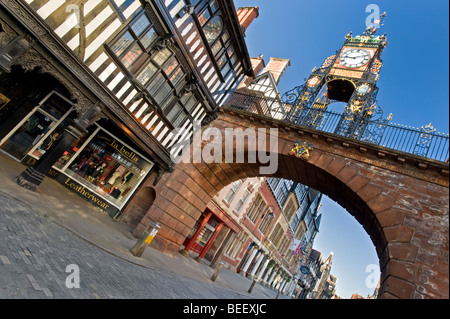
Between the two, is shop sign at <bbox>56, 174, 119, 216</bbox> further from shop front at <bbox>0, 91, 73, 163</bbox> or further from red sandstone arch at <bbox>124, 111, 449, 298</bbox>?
red sandstone arch at <bbox>124, 111, 449, 298</bbox>

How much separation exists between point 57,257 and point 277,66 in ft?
90.2

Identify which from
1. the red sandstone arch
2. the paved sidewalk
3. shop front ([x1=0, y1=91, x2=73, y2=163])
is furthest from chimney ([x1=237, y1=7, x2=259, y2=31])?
the paved sidewalk

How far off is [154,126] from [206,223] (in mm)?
9014

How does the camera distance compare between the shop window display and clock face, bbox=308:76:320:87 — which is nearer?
the shop window display

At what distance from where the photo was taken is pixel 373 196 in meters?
7.72

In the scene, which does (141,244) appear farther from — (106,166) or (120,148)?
(120,148)

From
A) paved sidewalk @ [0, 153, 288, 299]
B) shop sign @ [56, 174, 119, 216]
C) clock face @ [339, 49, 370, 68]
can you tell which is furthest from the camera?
clock face @ [339, 49, 370, 68]

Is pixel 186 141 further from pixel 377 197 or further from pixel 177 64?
pixel 377 197

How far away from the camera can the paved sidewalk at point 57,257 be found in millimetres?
3714

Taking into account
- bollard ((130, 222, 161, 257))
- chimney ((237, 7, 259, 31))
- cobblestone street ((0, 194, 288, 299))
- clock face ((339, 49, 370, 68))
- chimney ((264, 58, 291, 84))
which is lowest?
cobblestone street ((0, 194, 288, 299))

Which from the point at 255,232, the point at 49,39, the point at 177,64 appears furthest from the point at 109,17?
the point at 255,232

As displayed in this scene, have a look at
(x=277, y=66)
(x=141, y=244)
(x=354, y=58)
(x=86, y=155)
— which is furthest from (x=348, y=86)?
(x=277, y=66)

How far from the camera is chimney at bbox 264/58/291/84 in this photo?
88.5ft

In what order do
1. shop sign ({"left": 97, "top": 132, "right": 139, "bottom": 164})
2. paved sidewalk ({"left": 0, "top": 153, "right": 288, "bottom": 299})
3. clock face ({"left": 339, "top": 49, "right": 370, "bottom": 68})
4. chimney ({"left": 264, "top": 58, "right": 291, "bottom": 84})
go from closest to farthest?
paved sidewalk ({"left": 0, "top": 153, "right": 288, "bottom": 299}) → clock face ({"left": 339, "top": 49, "right": 370, "bottom": 68}) → shop sign ({"left": 97, "top": 132, "right": 139, "bottom": 164}) → chimney ({"left": 264, "top": 58, "right": 291, "bottom": 84})
